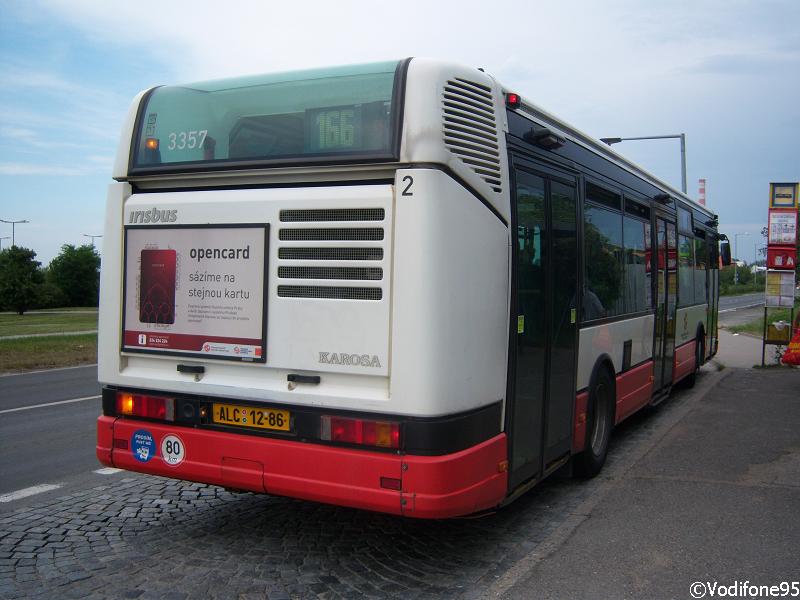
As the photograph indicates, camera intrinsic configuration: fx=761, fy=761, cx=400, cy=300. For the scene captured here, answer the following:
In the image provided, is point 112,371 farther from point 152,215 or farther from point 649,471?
point 649,471

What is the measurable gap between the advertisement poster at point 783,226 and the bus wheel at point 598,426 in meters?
9.49

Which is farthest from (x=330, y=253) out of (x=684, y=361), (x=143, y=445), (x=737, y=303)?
(x=737, y=303)

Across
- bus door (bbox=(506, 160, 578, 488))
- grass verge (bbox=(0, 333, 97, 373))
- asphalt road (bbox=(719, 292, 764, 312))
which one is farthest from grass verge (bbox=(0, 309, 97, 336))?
asphalt road (bbox=(719, 292, 764, 312))

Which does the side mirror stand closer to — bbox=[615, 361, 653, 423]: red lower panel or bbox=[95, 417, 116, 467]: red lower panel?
bbox=[615, 361, 653, 423]: red lower panel

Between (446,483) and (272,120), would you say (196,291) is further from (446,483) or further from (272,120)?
(446,483)

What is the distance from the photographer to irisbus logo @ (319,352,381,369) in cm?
427

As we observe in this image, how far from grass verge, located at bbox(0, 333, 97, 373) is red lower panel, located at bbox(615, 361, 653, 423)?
13.1 meters

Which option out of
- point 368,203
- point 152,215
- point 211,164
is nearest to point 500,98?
point 368,203

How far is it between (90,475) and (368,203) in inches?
172

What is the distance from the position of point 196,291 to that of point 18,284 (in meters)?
61.0

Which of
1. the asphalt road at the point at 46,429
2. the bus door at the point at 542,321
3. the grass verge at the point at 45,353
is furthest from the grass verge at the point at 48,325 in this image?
the bus door at the point at 542,321

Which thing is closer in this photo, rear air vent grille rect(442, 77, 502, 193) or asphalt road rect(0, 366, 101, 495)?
rear air vent grille rect(442, 77, 502, 193)

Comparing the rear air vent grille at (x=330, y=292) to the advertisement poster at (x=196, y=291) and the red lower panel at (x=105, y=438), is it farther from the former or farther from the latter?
the red lower panel at (x=105, y=438)

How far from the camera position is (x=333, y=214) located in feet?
14.5
